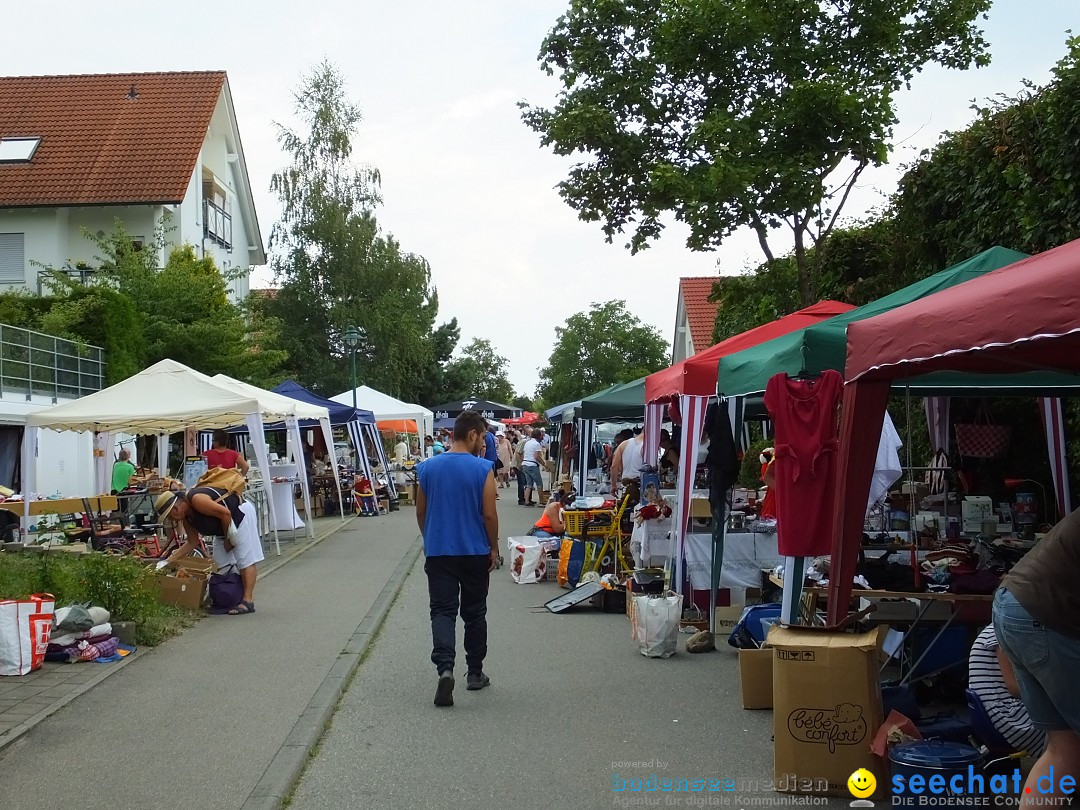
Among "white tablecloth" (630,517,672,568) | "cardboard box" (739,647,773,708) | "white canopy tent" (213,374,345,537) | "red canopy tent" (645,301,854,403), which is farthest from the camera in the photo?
"white canopy tent" (213,374,345,537)

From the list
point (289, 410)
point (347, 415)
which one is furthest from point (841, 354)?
point (347, 415)

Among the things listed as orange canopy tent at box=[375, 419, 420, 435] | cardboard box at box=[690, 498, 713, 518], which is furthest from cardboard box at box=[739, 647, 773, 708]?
orange canopy tent at box=[375, 419, 420, 435]

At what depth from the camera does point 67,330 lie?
24.3 meters

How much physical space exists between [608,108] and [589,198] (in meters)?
1.48

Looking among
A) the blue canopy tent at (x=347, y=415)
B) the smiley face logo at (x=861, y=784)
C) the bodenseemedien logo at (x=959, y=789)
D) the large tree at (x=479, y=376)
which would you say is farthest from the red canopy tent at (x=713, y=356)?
the large tree at (x=479, y=376)

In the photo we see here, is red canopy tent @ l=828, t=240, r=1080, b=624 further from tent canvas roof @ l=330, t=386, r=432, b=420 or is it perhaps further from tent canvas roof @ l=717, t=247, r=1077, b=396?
tent canvas roof @ l=330, t=386, r=432, b=420

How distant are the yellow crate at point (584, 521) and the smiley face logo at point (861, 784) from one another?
821cm

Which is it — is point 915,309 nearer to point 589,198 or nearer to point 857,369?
point 857,369

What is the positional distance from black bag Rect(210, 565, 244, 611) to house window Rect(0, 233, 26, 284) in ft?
78.3

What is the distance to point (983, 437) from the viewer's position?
38.7 ft

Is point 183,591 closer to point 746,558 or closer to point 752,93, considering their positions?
point 746,558

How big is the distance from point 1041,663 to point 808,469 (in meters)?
3.34

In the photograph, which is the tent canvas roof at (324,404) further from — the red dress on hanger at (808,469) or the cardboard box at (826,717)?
the cardboard box at (826,717)

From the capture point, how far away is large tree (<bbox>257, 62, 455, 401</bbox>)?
142 feet
